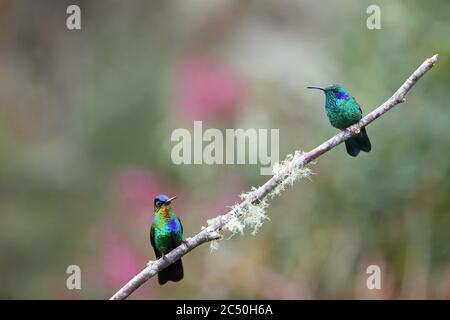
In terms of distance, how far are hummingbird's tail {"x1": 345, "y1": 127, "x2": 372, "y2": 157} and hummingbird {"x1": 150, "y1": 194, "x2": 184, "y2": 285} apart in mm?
780

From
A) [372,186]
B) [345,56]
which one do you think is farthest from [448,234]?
[345,56]

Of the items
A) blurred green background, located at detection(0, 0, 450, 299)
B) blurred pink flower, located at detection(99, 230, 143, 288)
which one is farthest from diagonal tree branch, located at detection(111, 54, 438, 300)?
blurred pink flower, located at detection(99, 230, 143, 288)

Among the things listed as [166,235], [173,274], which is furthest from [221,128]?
[173,274]

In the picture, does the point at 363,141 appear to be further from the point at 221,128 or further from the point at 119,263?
the point at 119,263

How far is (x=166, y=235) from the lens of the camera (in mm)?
3807

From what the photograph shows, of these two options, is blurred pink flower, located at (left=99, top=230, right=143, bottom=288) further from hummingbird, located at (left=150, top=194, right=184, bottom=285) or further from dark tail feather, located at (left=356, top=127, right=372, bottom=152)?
dark tail feather, located at (left=356, top=127, right=372, bottom=152)

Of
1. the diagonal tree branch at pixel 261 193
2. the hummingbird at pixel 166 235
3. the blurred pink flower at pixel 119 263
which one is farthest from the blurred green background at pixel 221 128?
the diagonal tree branch at pixel 261 193

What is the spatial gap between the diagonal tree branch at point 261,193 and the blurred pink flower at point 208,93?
7.21 metres

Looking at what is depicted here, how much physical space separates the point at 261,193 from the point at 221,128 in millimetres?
7331

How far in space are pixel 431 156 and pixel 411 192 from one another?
0.38m

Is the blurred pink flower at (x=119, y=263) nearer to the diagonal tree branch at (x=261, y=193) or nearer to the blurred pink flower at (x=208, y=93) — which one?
the blurred pink flower at (x=208, y=93)

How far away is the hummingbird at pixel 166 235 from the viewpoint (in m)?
3.71

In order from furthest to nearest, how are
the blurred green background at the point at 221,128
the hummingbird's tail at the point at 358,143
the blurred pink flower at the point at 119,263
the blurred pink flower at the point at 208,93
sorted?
the blurred pink flower at the point at 208,93
the blurred pink flower at the point at 119,263
the blurred green background at the point at 221,128
the hummingbird's tail at the point at 358,143
